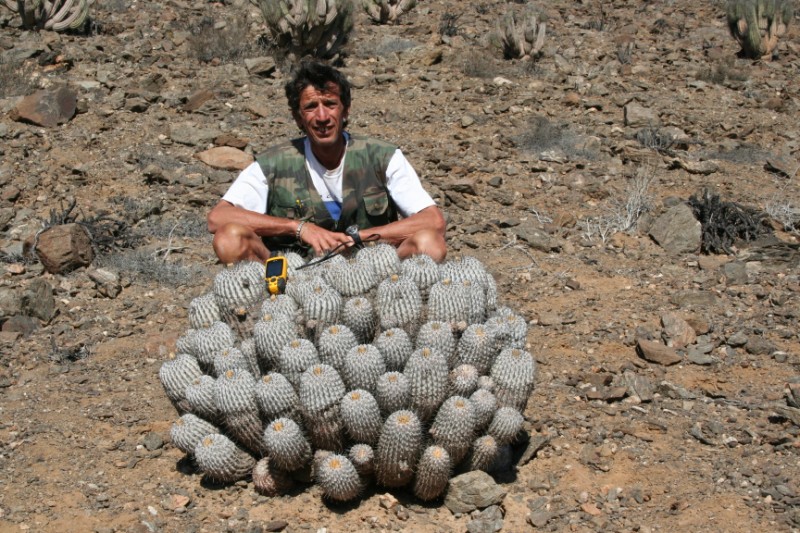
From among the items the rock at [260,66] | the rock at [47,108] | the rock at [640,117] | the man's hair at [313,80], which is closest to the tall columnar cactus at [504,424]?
the man's hair at [313,80]

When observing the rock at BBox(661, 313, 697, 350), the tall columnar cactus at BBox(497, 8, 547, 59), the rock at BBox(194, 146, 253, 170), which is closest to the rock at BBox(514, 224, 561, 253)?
the rock at BBox(661, 313, 697, 350)

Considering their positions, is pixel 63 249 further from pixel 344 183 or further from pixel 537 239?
pixel 537 239

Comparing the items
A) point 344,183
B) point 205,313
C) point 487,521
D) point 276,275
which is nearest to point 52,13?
point 344,183

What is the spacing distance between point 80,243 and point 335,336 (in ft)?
10.8

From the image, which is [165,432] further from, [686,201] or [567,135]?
[567,135]

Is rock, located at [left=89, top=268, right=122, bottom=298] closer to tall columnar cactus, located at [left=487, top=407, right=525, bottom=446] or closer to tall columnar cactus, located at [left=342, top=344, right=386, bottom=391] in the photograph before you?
tall columnar cactus, located at [left=342, top=344, right=386, bottom=391]

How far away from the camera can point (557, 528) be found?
353cm

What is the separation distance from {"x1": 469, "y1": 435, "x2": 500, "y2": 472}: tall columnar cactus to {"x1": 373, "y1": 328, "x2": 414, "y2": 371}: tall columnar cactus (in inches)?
16.9

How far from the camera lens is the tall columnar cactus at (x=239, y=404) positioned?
345 cm

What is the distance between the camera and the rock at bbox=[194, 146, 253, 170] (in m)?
7.84

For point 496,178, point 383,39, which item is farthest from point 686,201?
point 383,39

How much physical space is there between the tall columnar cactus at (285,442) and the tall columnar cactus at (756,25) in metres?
9.84

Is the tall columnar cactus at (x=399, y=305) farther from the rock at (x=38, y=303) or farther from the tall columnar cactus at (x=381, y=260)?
the rock at (x=38, y=303)

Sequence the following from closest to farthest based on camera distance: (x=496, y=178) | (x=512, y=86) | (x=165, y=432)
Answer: (x=165, y=432), (x=496, y=178), (x=512, y=86)
